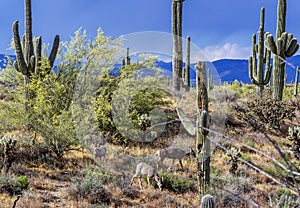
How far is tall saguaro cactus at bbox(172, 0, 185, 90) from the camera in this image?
12742 mm

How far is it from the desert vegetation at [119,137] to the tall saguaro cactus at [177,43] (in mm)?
43

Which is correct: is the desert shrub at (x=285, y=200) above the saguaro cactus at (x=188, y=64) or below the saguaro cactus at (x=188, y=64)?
below

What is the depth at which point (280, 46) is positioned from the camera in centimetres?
1270

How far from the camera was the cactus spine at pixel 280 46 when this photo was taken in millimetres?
12680

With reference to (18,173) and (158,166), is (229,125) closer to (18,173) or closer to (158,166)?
(158,166)

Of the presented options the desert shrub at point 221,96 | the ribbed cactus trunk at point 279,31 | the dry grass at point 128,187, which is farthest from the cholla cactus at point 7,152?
the desert shrub at point 221,96

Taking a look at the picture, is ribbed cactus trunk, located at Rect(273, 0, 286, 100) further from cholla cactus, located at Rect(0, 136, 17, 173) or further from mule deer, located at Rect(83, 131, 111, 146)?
cholla cactus, located at Rect(0, 136, 17, 173)

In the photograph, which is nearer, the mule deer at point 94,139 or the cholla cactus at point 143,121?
the mule deer at point 94,139

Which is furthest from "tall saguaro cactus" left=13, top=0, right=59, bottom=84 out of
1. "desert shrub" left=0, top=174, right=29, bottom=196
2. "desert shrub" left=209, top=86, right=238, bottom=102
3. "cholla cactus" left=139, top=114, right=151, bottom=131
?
"desert shrub" left=209, top=86, right=238, bottom=102

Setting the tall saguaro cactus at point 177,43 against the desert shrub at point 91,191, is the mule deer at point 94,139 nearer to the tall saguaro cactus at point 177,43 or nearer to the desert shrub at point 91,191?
the desert shrub at point 91,191

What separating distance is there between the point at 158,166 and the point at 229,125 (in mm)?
6215

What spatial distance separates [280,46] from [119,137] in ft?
25.2

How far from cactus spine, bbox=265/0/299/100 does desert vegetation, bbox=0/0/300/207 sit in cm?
4

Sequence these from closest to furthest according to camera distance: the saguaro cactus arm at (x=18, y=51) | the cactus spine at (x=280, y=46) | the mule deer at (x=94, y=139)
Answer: the mule deer at (x=94, y=139) < the saguaro cactus arm at (x=18, y=51) < the cactus spine at (x=280, y=46)
